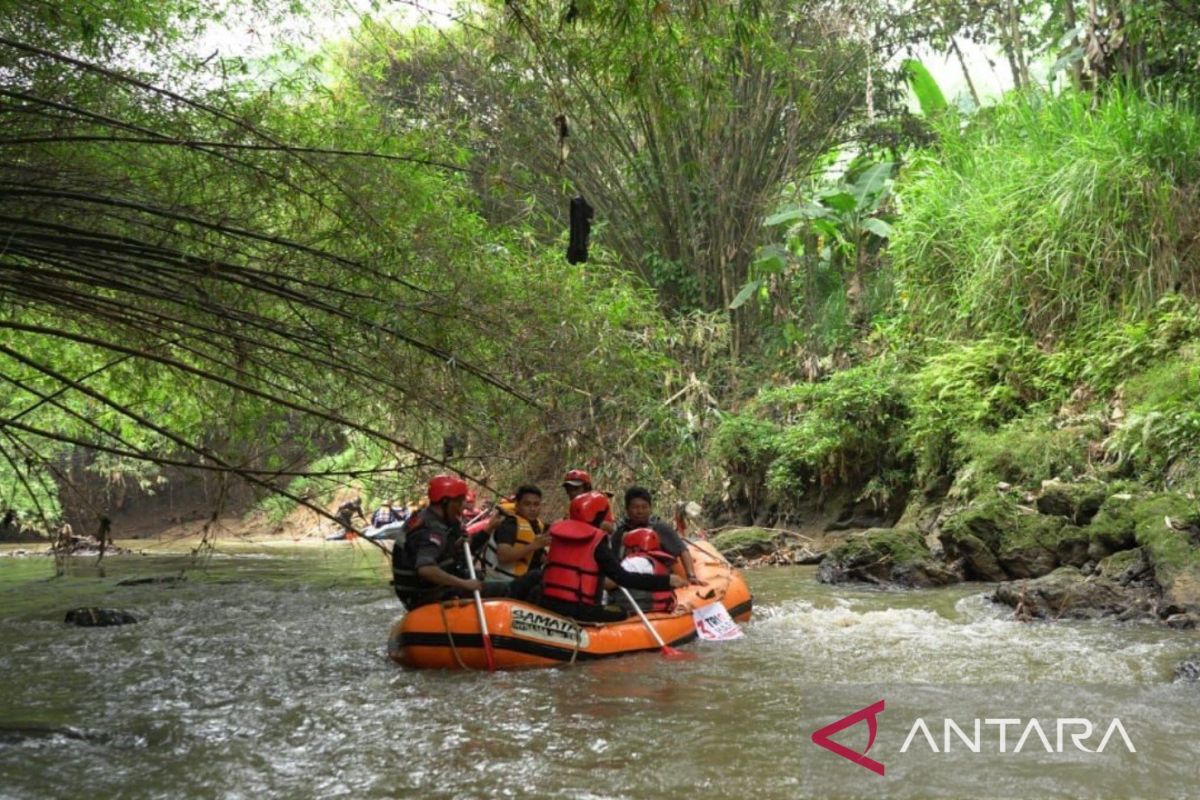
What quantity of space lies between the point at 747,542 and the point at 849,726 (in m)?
6.40

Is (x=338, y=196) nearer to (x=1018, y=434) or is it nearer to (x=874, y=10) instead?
(x=1018, y=434)

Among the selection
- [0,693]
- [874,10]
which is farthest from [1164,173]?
[0,693]

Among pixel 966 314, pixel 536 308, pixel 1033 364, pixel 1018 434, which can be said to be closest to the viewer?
pixel 536 308

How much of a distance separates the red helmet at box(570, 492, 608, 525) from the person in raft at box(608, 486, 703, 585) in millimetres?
932

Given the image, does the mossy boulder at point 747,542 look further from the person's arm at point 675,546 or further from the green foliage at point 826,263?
the person's arm at point 675,546

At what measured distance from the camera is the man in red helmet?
6168mm

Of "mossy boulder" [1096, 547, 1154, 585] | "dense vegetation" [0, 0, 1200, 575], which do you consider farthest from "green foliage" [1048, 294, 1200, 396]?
"mossy boulder" [1096, 547, 1154, 585]

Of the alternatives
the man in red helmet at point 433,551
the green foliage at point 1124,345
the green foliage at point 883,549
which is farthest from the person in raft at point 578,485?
the green foliage at point 1124,345

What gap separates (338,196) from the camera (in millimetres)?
5641

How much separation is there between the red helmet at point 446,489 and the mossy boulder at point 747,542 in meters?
5.03

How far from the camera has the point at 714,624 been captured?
7.01 meters

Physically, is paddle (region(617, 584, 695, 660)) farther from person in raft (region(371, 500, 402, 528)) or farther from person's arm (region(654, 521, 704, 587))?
person in raft (region(371, 500, 402, 528))

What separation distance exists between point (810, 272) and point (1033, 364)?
4.51 metres

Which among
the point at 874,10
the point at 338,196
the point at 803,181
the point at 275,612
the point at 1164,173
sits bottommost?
the point at 275,612
